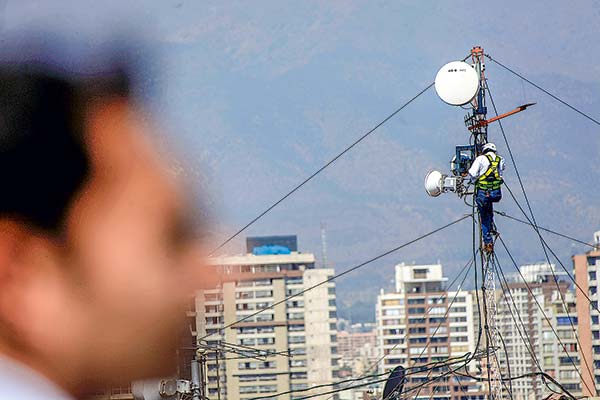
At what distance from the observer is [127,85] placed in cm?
786

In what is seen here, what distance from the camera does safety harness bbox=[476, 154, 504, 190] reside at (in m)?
9.80

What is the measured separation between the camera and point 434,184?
10.2 m

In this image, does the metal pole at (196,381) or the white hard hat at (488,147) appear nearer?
the metal pole at (196,381)

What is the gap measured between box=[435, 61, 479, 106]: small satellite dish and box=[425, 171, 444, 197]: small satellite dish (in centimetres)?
57

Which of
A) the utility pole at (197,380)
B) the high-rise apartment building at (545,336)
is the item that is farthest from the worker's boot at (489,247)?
the high-rise apartment building at (545,336)

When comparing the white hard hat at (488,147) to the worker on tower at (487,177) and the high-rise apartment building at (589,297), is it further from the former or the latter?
the high-rise apartment building at (589,297)

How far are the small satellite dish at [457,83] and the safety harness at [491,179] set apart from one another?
643 mm

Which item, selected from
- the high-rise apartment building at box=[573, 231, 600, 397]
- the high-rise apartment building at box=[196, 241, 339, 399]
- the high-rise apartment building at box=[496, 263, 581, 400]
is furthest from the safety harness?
the high-rise apartment building at box=[196, 241, 339, 399]

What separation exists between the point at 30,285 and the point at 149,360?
1316 mm

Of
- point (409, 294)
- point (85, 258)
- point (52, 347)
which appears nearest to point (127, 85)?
point (85, 258)

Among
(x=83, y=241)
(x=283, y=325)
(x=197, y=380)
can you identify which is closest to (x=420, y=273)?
(x=283, y=325)

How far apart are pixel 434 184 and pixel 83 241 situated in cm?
413

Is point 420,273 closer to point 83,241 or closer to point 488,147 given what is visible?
point 488,147

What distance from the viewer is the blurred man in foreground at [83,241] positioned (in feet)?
20.6
